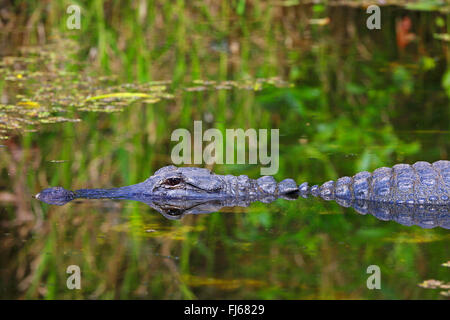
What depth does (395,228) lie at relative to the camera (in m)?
5.08

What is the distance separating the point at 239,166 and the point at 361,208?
4.07 feet

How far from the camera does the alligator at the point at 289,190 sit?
5.52 metres
